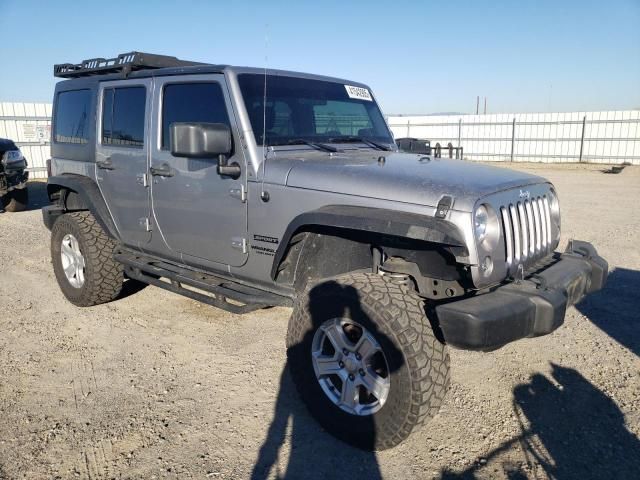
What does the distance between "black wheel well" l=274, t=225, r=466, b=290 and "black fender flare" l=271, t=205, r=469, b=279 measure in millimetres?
116

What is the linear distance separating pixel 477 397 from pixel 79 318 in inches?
144

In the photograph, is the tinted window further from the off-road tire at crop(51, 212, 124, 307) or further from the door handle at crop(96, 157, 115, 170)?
the off-road tire at crop(51, 212, 124, 307)

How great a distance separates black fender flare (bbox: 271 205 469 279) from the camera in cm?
263

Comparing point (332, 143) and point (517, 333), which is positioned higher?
point (332, 143)

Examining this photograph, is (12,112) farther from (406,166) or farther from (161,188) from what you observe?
(406,166)

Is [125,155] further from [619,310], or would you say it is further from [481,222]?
[619,310]

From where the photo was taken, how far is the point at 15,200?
1125cm

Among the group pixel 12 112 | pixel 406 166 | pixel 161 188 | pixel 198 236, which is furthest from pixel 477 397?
pixel 12 112

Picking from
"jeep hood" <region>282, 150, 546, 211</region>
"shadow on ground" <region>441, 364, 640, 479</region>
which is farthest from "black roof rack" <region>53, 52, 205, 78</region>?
"shadow on ground" <region>441, 364, 640, 479</region>

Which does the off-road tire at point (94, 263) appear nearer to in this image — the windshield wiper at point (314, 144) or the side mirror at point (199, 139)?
the side mirror at point (199, 139)

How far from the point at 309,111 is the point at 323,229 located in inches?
47.7

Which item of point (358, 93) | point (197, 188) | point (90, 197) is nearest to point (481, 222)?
point (197, 188)

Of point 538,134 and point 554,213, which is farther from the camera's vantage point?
point 538,134

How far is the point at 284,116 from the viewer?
12.5ft
